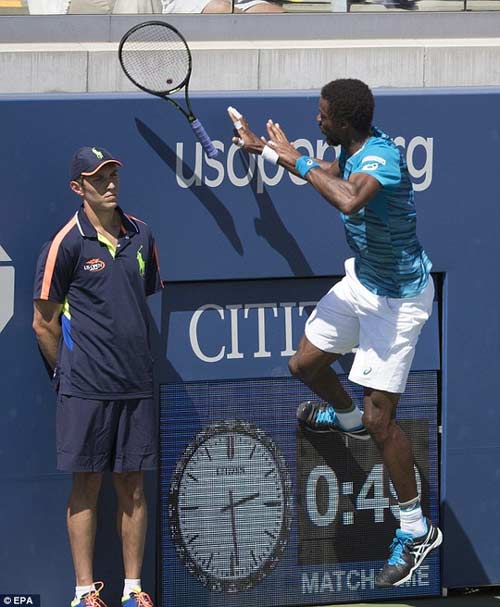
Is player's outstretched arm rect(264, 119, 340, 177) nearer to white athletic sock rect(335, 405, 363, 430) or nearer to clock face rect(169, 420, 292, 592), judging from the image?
white athletic sock rect(335, 405, 363, 430)

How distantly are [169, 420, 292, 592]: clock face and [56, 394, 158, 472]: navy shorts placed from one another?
1.41 ft

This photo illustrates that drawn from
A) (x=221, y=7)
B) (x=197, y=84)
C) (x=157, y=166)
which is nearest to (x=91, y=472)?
(x=157, y=166)

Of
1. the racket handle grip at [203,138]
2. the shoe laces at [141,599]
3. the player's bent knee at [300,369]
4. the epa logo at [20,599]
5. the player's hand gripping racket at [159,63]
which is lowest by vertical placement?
the epa logo at [20,599]

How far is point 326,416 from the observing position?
5.63 metres

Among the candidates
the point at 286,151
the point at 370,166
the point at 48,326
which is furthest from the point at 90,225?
the point at 370,166

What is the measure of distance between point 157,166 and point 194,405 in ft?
3.44

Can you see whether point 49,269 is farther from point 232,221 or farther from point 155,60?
point 155,60

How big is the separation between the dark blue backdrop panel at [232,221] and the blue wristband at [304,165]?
0.50 metres

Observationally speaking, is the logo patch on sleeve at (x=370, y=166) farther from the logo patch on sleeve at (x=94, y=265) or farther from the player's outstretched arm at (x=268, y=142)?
the logo patch on sleeve at (x=94, y=265)

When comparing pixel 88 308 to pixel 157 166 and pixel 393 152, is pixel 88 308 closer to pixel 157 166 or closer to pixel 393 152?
pixel 157 166

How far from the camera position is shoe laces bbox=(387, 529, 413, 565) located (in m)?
5.38

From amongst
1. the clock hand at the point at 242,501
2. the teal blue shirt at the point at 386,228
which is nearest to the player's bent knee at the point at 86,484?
the clock hand at the point at 242,501

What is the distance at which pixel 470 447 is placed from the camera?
19.2ft

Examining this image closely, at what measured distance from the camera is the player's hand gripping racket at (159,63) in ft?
17.4
